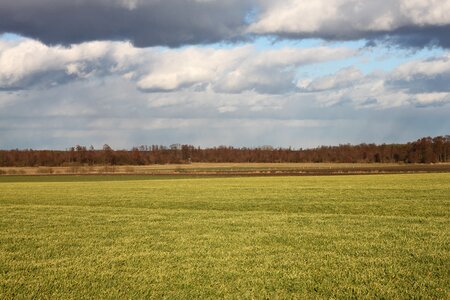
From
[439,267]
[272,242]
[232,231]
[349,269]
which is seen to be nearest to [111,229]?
[232,231]

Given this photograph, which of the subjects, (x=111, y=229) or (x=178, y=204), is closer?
(x=111, y=229)

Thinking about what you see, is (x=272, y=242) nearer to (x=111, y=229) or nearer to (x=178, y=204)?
(x=111, y=229)

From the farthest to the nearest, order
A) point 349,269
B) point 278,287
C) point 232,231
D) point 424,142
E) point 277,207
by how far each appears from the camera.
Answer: point 424,142 → point 277,207 → point 232,231 → point 349,269 → point 278,287

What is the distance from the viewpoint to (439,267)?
13.1 metres

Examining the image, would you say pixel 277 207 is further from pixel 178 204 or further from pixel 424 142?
pixel 424 142

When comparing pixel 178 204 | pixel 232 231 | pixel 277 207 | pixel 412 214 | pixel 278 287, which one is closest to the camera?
pixel 278 287

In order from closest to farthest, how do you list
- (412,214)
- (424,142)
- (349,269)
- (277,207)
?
(349,269)
(412,214)
(277,207)
(424,142)

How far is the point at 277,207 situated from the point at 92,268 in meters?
19.0

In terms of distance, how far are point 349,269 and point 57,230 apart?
1290 centimetres

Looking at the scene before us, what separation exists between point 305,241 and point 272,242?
115 cm

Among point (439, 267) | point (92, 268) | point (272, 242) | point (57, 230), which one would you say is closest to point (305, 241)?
point (272, 242)

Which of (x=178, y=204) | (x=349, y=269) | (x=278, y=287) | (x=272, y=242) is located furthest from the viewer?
(x=178, y=204)

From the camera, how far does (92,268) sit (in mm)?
13500

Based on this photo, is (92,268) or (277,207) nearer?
(92,268)
